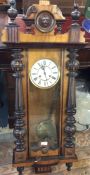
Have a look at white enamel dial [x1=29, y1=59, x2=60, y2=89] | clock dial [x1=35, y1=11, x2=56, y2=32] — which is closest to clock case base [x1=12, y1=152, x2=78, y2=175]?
white enamel dial [x1=29, y1=59, x2=60, y2=89]

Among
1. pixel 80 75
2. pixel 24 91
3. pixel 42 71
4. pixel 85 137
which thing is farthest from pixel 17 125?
pixel 80 75

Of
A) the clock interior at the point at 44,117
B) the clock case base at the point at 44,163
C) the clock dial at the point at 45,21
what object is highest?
the clock dial at the point at 45,21

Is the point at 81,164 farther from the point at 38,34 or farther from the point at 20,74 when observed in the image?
the point at 38,34

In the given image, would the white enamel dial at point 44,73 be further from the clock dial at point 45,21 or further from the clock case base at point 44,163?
the clock case base at point 44,163

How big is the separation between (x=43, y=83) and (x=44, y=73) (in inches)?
1.7

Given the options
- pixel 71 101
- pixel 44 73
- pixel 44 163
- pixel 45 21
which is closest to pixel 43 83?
pixel 44 73

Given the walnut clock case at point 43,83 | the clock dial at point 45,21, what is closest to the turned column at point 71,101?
the walnut clock case at point 43,83

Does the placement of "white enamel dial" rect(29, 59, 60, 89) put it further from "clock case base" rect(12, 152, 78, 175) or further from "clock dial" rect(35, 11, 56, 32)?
"clock case base" rect(12, 152, 78, 175)

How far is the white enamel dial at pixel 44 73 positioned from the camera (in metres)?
1.04

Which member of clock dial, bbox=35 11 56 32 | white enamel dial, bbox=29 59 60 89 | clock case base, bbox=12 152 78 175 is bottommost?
clock case base, bbox=12 152 78 175

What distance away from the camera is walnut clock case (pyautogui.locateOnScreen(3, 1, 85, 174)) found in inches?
38.2

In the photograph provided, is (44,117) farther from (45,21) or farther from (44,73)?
(45,21)

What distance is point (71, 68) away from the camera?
3.45ft

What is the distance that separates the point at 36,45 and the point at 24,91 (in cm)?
20
